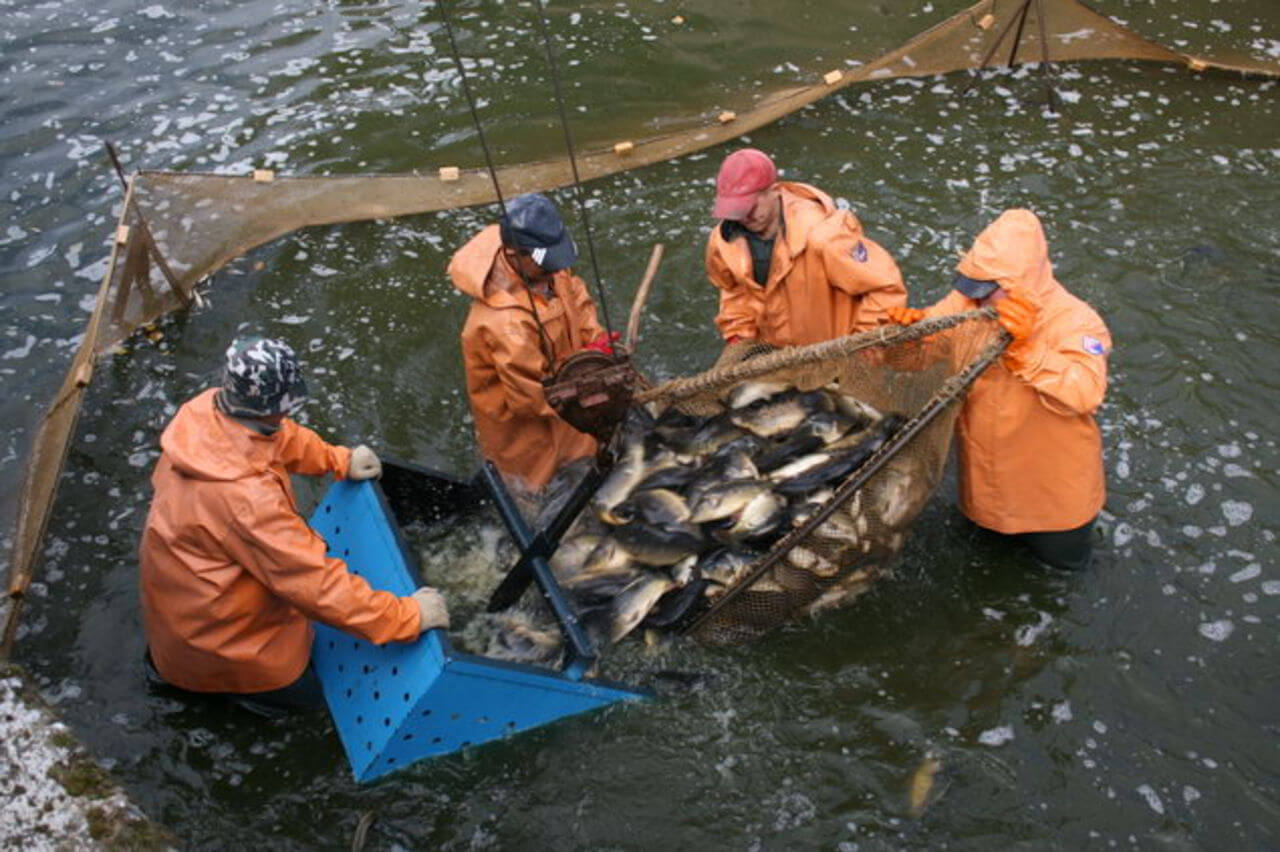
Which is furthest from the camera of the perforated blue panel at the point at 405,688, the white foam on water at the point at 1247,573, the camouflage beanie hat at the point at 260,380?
the white foam on water at the point at 1247,573

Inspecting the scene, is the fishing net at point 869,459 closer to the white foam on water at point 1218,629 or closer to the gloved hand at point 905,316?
the gloved hand at point 905,316

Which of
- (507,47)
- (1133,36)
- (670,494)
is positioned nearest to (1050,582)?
(670,494)

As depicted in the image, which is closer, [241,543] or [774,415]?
[241,543]

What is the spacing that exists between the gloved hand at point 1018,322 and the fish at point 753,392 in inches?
44.7

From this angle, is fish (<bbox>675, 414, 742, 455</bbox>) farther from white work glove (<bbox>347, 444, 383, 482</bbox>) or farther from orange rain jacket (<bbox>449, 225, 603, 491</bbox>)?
white work glove (<bbox>347, 444, 383, 482</bbox>)

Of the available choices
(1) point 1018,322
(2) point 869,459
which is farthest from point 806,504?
(1) point 1018,322

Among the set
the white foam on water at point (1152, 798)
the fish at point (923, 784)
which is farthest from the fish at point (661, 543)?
the white foam on water at point (1152, 798)

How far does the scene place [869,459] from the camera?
16.0ft

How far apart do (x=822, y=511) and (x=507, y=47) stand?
8414 mm

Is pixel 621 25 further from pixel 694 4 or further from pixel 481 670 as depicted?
pixel 481 670

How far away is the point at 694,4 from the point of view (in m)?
12.3

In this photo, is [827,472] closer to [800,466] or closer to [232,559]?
[800,466]

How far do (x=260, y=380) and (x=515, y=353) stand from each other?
153 cm

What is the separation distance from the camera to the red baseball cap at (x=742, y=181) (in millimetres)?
5297
